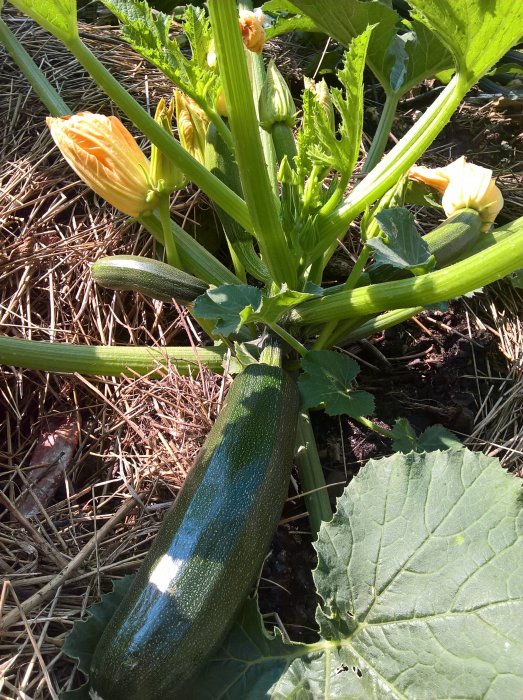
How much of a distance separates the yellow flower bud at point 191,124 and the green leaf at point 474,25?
643 mm

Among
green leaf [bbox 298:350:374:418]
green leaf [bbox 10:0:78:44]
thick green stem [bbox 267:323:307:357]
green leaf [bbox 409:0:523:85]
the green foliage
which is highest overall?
green leaf [bbox 10:0:78:44]

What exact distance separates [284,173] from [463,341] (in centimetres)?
78

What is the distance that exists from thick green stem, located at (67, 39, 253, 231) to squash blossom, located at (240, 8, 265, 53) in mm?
413

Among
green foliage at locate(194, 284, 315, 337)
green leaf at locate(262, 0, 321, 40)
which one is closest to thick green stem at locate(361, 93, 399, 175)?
green leaf at locate(262, 0, 321, 40)

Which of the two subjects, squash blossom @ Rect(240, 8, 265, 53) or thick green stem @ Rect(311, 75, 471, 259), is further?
squash blossom @ Rect(240, 8, 265, 53)

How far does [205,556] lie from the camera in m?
1.17

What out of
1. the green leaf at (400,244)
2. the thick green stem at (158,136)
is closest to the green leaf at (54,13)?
the thick green stem at (158,136)

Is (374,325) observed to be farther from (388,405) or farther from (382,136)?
(382,136)

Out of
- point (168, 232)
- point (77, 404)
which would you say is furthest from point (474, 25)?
point (77, 404)

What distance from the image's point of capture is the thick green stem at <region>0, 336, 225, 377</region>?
154 centimetres

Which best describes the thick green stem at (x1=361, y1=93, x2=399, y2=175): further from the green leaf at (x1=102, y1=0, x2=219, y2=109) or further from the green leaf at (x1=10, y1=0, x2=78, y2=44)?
the green leaf at (x1=10, y1=0, x2=78, y2=44)

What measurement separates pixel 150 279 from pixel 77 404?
0.40m

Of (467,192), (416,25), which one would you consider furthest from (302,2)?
(467,192)

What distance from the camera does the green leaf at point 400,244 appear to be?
1.31 metres
